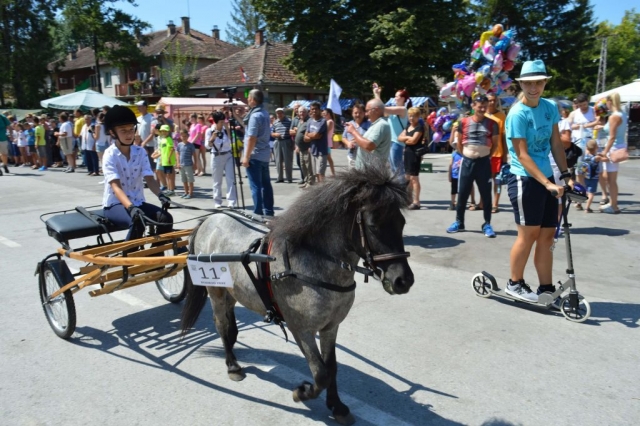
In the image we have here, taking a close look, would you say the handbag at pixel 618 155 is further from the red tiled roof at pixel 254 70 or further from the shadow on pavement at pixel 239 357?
the red tiled roof at pixel 254 70

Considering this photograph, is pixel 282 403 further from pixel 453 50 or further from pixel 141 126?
pixel 453 50

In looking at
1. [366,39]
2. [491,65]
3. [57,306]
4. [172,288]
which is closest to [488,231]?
[491,65]

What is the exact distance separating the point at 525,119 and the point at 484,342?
83.2 inches

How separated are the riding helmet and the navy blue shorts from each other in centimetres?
381

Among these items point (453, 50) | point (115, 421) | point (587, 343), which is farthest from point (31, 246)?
point (453, 50)

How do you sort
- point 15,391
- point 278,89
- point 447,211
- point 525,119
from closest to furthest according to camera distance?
point 15,391 → point 525,119 → point 447,211 → point 278,89

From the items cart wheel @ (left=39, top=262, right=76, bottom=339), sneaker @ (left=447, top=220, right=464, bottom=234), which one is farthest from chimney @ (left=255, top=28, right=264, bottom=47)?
cart wheel @ (left=39, top=262, right=76, bottom=339)

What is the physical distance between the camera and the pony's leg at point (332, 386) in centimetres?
328

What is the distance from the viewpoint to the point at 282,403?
3598 mm

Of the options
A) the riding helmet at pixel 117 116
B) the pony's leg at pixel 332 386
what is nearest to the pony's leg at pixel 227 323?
the pony's leg at pixel 332 386

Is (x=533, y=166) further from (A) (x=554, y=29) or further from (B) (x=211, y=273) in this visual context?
(A) (x=554, y=29)

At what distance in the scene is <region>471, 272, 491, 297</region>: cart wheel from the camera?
5496 millimetres

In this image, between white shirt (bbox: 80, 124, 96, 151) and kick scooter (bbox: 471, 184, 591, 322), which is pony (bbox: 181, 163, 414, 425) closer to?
kick scooter (bbox: 471, 184, 591, 322)

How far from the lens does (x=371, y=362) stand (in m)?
4.14
